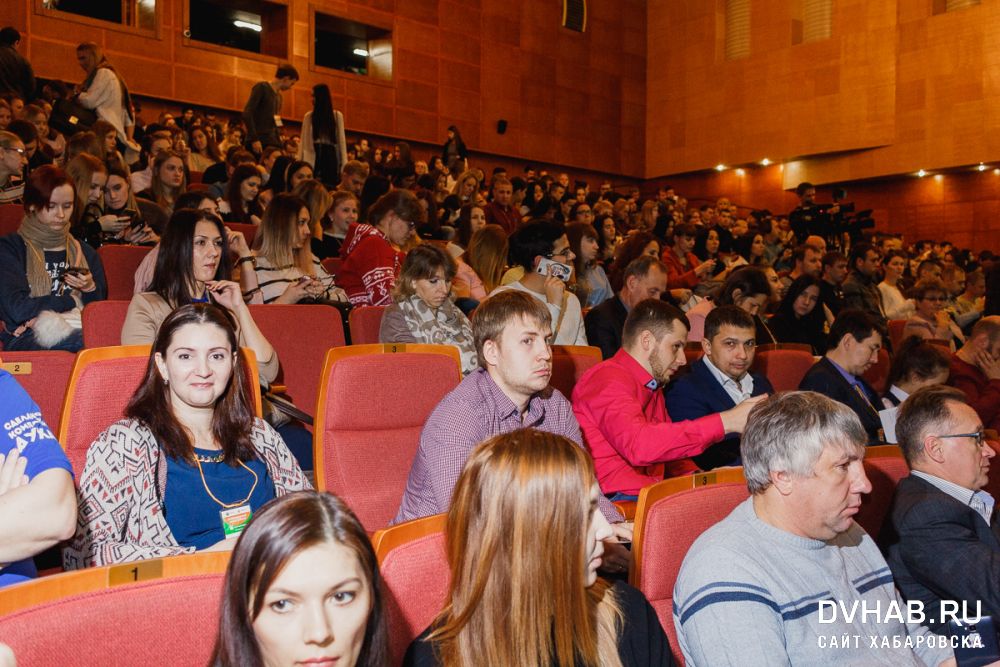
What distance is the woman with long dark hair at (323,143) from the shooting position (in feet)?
21.8

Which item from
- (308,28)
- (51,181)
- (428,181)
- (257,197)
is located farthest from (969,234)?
(51,181)

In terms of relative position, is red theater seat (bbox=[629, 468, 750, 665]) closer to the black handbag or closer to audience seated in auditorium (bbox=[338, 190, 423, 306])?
audience seated in auditorium (bbox=[338, 190, 423, 306])

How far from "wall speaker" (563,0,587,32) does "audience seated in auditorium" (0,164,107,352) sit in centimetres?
1038

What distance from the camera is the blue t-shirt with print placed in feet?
4.23

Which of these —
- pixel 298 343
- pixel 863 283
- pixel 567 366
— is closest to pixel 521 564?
pixel 567 366

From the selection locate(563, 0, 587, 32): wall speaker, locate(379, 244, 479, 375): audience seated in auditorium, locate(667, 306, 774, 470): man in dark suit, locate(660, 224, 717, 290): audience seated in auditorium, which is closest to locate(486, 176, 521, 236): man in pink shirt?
locate(660, 224, 717, 290): audience seated in auditorium

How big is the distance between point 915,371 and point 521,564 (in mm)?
2592

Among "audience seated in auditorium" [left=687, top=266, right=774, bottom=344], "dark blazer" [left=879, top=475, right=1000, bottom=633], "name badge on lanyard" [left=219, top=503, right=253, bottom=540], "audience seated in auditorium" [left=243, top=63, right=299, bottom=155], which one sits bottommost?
"dark blazer" [left=879, top=475, right=1000, bottom=633]

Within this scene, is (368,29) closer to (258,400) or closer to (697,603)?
(258,400)

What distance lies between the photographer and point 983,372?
3.58 metres

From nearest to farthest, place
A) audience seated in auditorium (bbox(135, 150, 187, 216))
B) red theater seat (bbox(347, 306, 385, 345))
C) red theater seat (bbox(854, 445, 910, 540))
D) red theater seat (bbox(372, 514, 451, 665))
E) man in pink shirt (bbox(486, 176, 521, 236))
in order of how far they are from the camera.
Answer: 1. red theater seat (bbox(372, 514, 451, 665))
2. red theater seat (bbox(854, 445, 910, 540))
3. red theater seat (bbox(347, 306, 385, 345))
4. audience seated in auditorium (bbox(135, 150, 187, 216))
5. man in pink shirt (bbox(486, 176, 521, 236))

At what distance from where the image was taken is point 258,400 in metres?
2.13

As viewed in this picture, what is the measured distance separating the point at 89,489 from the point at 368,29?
36.1ft

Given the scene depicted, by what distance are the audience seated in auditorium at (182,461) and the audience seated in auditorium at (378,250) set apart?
6.65ft
